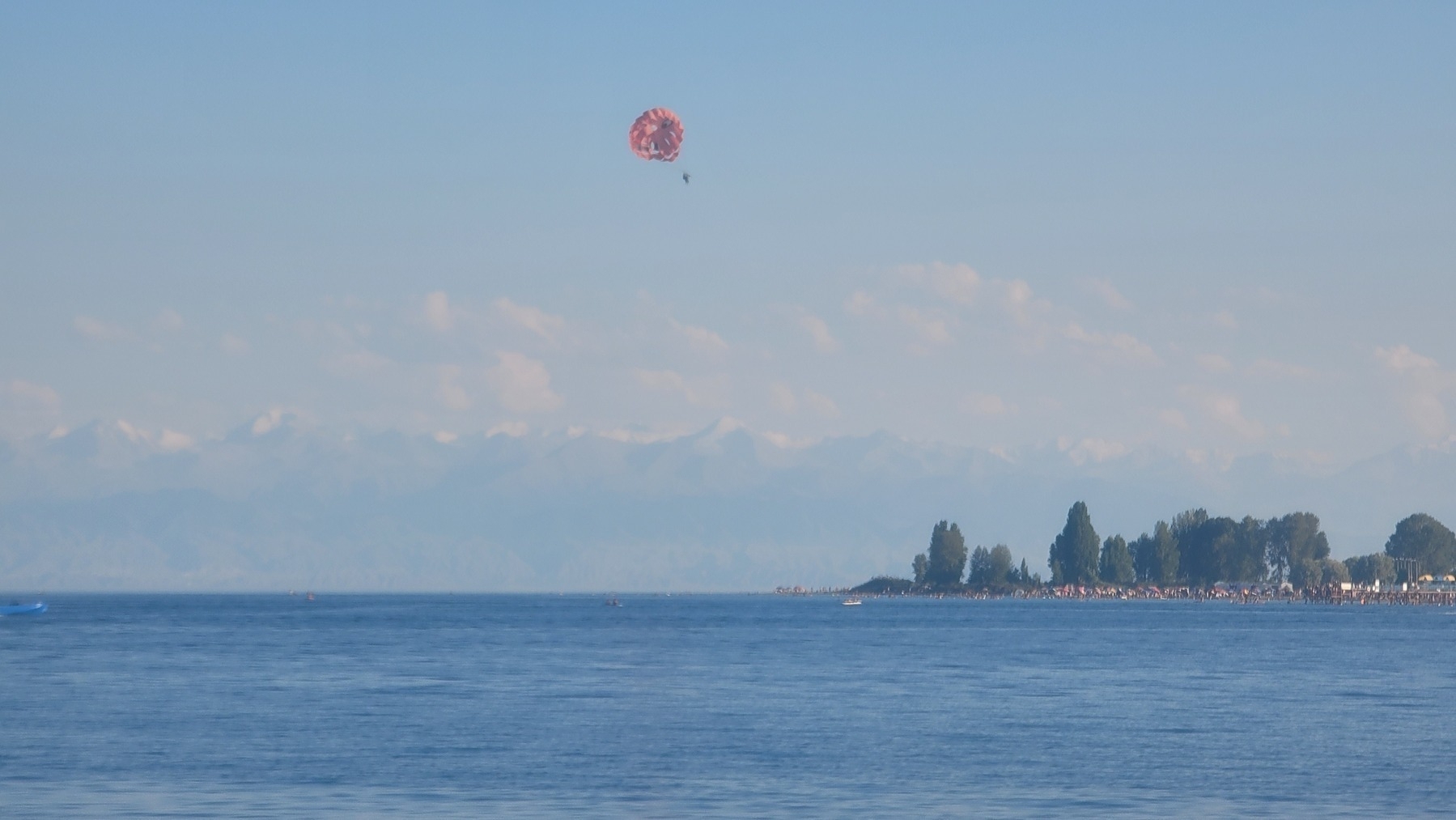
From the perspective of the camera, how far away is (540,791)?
4644 cm

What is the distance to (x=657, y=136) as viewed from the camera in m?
71.1

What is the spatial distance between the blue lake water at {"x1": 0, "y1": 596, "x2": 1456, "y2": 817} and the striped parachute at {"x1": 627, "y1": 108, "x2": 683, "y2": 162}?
23036 millimetres

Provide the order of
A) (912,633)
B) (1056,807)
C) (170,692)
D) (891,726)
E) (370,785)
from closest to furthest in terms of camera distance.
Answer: (1056,807)
(370,785)
(891,726)
(170,692)
(912,633)

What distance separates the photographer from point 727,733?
6125 centimetres

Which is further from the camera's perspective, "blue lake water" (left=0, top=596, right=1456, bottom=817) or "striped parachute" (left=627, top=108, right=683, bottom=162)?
"striped parachute" (left=627, top=108, right=683, bottom=162)

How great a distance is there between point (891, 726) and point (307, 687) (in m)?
32.9

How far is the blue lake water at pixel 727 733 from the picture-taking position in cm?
4528

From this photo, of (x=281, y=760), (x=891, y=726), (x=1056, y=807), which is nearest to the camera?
(x=1056, y=807)

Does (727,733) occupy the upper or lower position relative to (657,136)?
lower

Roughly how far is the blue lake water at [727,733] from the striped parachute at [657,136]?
23036mm

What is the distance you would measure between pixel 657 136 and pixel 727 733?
2546 cm

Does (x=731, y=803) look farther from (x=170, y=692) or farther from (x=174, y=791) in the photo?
(x=170, y=692)

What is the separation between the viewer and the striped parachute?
7006cm

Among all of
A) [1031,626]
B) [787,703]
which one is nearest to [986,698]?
[787,703]
